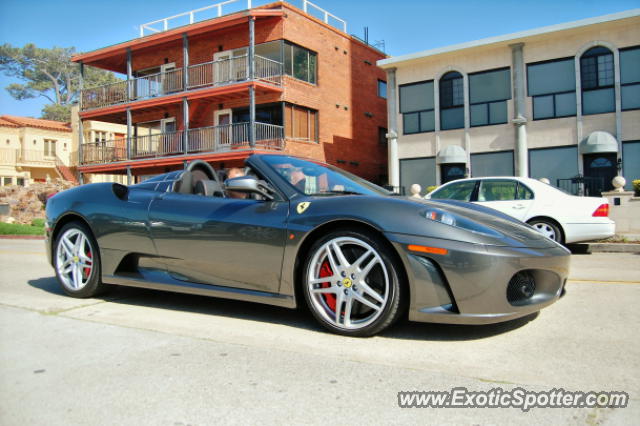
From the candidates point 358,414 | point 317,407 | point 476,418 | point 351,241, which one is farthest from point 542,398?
point 351,241

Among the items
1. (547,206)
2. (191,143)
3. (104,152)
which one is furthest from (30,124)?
(547,206)

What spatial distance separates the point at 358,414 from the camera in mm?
2217

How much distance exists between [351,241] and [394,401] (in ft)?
4.15

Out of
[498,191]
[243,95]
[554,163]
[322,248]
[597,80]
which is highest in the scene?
[243,95]

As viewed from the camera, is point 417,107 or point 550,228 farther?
point 417,107

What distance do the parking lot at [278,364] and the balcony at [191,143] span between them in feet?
61.1

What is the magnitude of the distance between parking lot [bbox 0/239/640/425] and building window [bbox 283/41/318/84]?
67.7 feet

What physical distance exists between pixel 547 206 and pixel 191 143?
61.7 ft

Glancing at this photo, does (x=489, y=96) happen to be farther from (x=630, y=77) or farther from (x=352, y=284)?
(x=352, y=284)

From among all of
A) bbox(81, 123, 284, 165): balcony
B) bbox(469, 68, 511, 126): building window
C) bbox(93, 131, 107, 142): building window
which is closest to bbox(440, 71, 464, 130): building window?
bbox(469, 68, 511, 126): building window

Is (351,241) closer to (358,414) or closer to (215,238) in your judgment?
(215,238)

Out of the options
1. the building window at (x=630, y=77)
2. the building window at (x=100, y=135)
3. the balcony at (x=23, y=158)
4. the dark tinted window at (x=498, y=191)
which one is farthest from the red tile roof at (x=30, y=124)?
the dark tinted window at (x=498, y=191)

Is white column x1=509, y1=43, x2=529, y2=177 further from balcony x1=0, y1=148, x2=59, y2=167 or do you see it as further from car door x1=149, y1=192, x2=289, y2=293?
balcony x1=0, y1=148, x2=59, y2=167

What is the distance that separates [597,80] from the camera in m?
18.3
